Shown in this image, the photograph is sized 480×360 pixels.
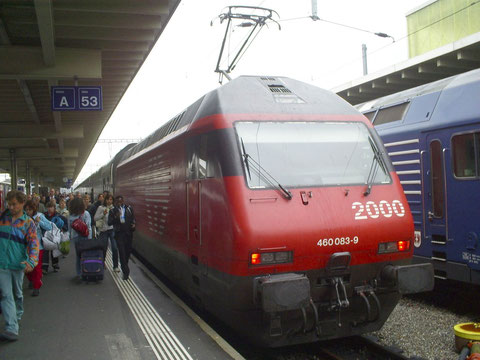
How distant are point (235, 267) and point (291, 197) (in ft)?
3.11

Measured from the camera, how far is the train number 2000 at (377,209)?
5.53 m

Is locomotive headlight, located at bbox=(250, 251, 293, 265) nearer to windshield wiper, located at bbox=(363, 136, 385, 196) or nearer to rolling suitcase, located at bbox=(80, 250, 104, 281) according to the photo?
windshield wiper, located at bbox=(363, 136, 385, 196)

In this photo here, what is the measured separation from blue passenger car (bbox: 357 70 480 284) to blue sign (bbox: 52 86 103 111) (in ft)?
21.5

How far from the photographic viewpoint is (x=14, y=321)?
5605 millimetres

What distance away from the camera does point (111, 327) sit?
6.11m

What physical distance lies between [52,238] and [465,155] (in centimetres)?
658

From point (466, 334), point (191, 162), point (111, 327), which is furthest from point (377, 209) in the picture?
point (111, 327)

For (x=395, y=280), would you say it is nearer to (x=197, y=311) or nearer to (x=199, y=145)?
(x=199, y=145)

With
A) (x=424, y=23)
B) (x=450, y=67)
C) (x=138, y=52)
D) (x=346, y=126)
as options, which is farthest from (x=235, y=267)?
(x=424, y=23)

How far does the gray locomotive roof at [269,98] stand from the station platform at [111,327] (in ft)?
8.34

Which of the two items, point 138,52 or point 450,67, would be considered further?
point 450,67

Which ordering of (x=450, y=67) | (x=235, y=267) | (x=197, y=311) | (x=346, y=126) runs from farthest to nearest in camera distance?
(x=450, y=67) → (x=197, y=311) → (x=346, y=126) → (x=235, y=267)

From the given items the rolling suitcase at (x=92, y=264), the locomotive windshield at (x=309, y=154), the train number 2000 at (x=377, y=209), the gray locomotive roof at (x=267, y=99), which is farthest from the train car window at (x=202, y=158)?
the rolling suitcase at (x=92, y=264)

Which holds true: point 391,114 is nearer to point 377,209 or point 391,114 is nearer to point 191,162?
point 377,209
